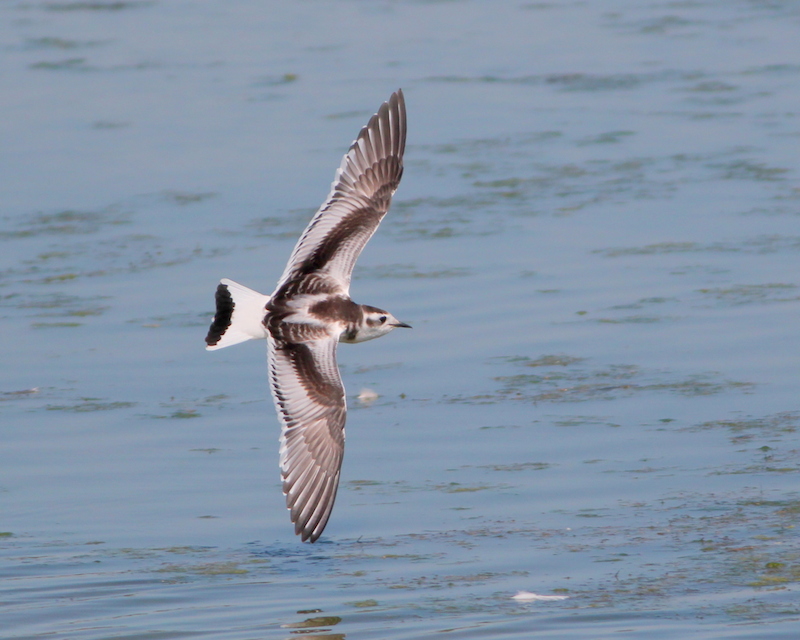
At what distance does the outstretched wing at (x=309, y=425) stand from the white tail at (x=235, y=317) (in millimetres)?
129

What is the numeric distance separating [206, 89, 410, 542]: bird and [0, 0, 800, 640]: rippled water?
0.91 feet

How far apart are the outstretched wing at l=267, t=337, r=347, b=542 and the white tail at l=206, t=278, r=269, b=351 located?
0.42 ft

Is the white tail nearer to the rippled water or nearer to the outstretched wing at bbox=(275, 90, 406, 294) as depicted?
the outstretched wing at bbox=(275, 90, 406, 294)

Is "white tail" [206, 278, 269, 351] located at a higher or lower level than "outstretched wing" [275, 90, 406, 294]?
lower

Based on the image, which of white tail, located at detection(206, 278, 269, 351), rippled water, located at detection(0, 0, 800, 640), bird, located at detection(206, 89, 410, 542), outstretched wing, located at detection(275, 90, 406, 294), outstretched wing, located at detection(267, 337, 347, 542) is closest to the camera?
rippled water, located at detection(0, 0, 800, 640)

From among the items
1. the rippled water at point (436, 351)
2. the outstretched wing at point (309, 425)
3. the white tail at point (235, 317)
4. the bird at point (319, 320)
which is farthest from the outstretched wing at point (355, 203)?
the rippled water at point (436, 351)

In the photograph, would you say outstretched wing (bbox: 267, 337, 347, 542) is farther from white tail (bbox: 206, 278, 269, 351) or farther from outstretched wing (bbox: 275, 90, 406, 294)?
outstretched wing (bbox: 275, 90, 406, 294)

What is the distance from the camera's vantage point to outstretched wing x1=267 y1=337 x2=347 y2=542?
275 inches

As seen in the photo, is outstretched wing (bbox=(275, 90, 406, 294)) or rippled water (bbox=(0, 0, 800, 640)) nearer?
rippled water (bbox=(0, 0, 800, 640))

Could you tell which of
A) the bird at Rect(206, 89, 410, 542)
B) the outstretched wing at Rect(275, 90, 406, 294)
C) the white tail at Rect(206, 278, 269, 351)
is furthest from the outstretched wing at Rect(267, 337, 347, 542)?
the outstretched wing at Rect(275, 90, 406, 294)

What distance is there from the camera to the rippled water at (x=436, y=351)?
6500 mm

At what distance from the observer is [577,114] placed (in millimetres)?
14641

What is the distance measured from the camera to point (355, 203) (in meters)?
8.23

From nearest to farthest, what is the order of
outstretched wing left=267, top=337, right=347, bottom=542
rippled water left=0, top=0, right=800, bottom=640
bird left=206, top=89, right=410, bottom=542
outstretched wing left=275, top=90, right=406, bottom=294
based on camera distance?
1. rippled water left=0, top=0, right=800, bottom=640
2. outstretched wing left=267, top=337, right=347, bottom=542
3. bird left=206, top=89, right=410, bottom=542
4. outstretched wing left=275, top=90, right=406, bottom=294
